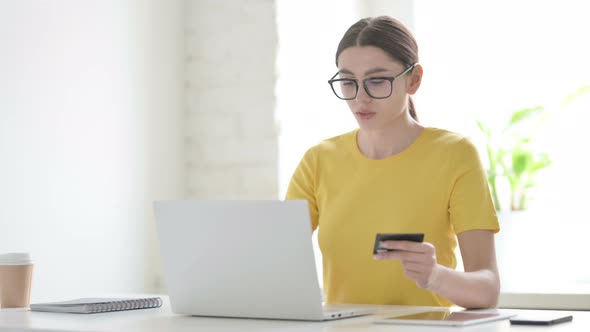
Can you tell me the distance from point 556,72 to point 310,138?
0.82 metres

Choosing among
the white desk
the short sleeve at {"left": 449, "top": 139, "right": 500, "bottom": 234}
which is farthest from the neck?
the white desk

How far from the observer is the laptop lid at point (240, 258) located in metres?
1.50

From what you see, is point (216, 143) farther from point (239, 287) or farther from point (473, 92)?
point (239, 287)

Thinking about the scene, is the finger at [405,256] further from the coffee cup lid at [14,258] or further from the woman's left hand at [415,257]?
the coffee cup lid at [14,258]

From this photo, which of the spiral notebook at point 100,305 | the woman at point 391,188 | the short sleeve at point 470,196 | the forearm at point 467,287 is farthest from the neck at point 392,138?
the spiral notebook at point 100,305

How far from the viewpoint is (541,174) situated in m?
3.06

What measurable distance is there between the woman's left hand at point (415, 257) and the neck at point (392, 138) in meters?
0.52

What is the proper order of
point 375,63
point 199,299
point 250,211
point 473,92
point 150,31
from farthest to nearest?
1. point 473,92
2. point 150,31
3. point 375,63
4. point 199,299
5. point 250,211

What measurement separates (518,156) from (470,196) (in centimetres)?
90

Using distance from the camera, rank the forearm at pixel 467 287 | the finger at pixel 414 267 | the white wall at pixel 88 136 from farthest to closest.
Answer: the white wall at pixel 88 136
the forearm at pixel 467 287
the finger at pixel 414 267

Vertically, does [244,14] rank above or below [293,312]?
above

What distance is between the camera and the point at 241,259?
1547 millimetres

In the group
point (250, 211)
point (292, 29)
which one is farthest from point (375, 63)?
point (292, 29)

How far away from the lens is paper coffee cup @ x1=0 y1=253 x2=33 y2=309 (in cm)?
194
